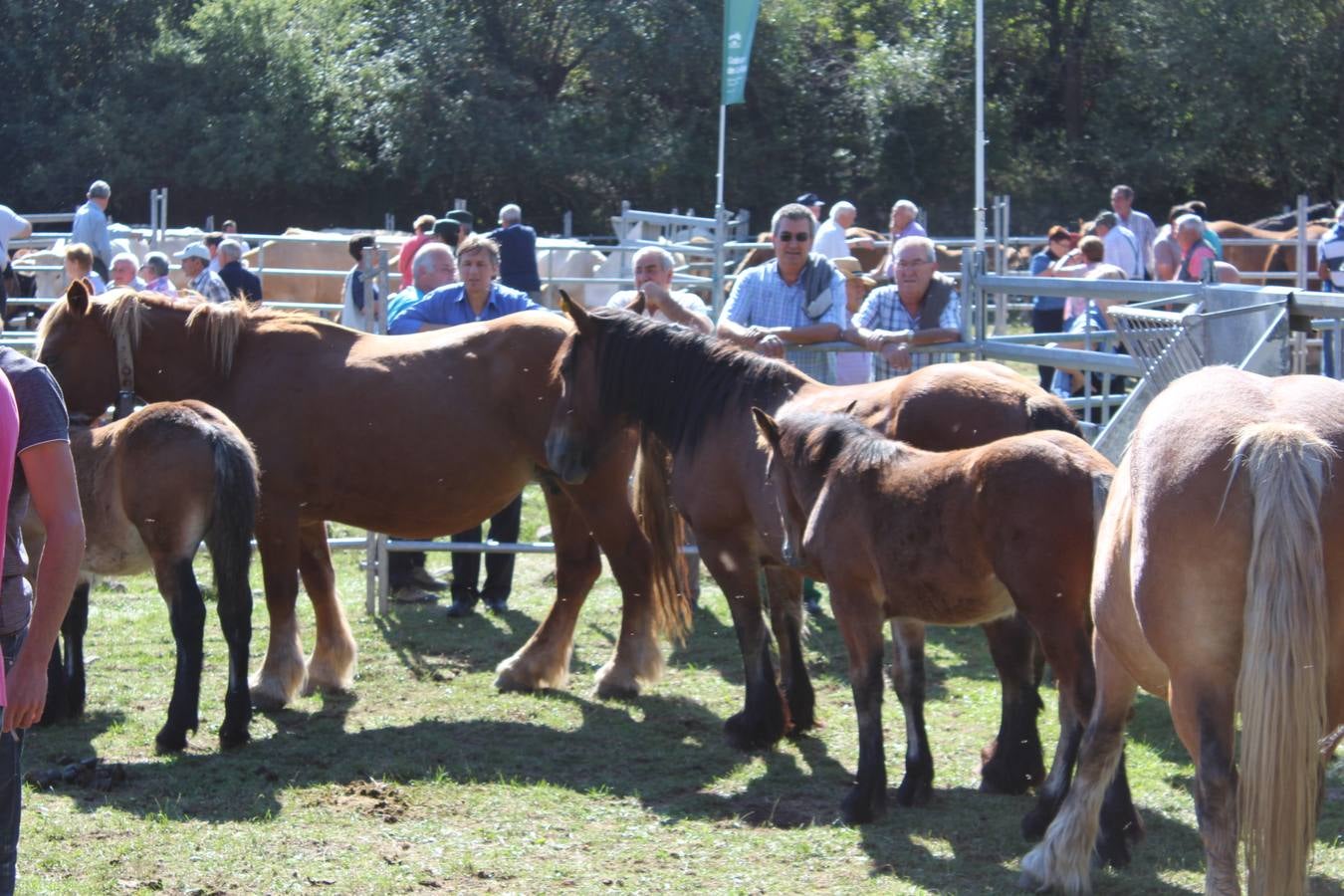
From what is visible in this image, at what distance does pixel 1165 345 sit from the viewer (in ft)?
18.0

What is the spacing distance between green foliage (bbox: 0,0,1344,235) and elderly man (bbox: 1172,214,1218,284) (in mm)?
16751

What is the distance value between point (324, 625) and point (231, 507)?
141 centimetres

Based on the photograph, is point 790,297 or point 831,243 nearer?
point 790,297

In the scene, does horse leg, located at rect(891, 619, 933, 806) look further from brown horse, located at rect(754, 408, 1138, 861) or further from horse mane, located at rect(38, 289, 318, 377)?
horse mane, located at rect(38, 289, 318, 377)

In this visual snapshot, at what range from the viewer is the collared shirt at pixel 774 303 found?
7.05 m

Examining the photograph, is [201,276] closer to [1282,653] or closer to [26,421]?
[26,421]

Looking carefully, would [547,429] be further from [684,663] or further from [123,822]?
[123,822]

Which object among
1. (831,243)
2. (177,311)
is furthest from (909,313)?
(831,243)

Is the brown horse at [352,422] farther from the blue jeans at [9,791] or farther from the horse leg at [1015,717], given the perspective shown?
the blue jeans at [9,791]

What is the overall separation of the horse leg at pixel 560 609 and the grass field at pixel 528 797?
121 mm

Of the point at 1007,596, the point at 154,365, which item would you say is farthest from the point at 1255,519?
the point at 154,365

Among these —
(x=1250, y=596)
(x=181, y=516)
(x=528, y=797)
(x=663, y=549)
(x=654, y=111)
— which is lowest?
(x=528, y=797)

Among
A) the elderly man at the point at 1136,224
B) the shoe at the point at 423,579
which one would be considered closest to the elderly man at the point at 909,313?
the shoe at the point at 423,579

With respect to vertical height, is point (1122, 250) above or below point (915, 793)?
above
